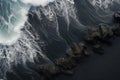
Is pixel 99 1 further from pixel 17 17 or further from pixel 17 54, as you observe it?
pixel 17 54

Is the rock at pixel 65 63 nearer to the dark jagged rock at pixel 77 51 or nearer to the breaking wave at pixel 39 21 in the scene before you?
the dark jagged rock at pixel 77 51

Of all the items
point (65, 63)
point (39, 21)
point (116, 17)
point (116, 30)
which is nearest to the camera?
point (65, 63)

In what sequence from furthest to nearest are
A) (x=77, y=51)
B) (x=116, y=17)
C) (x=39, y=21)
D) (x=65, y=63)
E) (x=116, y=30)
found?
1. (x=39, y=21)
2. (x=116, y=17)
3. (x=116, y=30)
4. (x=77, y=51)
5. (x=65, y=63)

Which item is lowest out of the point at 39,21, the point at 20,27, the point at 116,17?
the point at 116,17

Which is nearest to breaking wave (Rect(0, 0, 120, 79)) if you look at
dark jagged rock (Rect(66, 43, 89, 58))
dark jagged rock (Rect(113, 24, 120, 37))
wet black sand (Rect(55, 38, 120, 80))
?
dark jagged rock (Rect(66, 43, 89, 58))

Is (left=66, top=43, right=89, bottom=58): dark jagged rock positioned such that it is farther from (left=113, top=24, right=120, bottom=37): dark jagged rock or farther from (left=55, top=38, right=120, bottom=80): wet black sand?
(left=113, top=24, right=120, bottom=37): dark jagged rock

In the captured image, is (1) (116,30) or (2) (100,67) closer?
(2) (100,67)

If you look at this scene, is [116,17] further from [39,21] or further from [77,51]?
[39,21]

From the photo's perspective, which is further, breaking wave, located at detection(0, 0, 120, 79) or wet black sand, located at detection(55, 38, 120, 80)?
breaking wave, located at detection(0, 0, 120, 79)

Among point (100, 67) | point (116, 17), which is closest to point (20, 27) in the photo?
point (100, 67)
